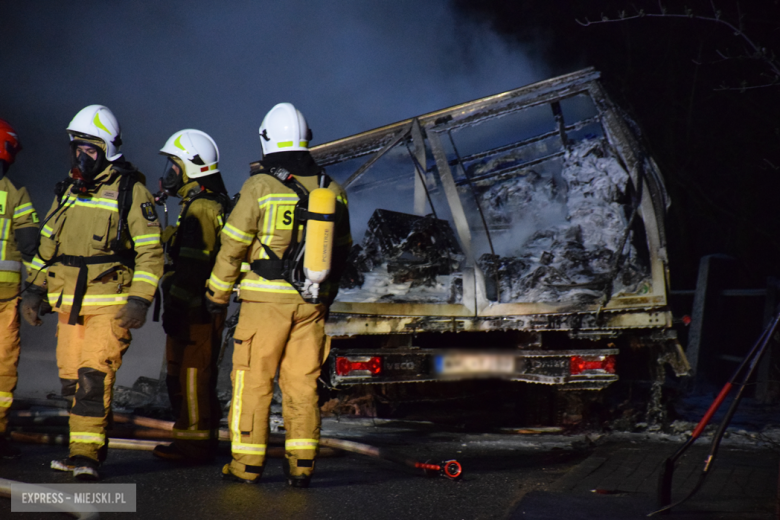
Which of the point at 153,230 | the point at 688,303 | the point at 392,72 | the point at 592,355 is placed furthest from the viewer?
the point at 392,72

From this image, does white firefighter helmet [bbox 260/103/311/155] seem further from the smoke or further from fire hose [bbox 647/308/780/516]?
the smoke

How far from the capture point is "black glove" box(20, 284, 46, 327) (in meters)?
4.03

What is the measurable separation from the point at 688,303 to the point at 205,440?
790cm

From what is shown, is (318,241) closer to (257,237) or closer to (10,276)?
(257,237)

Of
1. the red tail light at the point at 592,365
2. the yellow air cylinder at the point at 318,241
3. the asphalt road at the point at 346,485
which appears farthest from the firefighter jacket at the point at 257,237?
the red tail light at the point at 592,365

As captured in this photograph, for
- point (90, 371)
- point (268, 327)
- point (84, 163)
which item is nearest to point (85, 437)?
point (90, 371)

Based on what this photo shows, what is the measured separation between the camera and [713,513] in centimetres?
328

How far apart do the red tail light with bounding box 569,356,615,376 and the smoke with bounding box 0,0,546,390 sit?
23.7ft

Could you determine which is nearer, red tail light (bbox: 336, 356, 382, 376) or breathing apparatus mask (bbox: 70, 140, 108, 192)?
breathing apparatus mask (bbox: 70, 140, 108, 192)

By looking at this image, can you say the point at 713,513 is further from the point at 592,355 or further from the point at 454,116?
the point at 454,116

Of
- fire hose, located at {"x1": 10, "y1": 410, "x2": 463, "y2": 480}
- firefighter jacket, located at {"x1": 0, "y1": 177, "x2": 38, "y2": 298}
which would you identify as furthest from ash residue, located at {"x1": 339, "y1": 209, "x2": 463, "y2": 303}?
firefighter jacket, located at {"x1": 0, "y1": 177, "x2": 38, "y2": 298}

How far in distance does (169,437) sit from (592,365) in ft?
9.08

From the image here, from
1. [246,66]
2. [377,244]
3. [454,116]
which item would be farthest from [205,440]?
[246,66]

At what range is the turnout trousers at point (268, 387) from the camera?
146 inches
